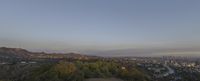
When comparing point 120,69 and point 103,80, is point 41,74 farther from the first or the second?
point 120,69

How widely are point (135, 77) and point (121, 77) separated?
2.05 meters

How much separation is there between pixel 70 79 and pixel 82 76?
183cm

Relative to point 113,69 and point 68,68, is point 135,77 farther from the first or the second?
point 68,68

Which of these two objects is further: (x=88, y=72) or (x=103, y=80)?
(x=88, y=72)

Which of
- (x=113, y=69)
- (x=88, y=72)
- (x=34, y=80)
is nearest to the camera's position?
(x=34, y=80)

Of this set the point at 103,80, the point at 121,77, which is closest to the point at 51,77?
the point at 103,80

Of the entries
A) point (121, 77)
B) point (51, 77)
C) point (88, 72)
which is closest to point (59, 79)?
point (51, 77)

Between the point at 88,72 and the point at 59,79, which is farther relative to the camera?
the point at 88,72

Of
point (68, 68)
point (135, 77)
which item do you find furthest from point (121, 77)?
point (68, 68)

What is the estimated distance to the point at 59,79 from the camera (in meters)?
39.9

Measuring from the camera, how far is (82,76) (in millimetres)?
40875

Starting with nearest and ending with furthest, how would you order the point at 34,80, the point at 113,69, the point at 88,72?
the point at 34,80 → the point at 88,72 → the point at 113,69

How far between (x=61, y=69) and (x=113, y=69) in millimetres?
9186

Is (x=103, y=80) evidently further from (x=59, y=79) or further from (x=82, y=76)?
(x=59, y=79)
